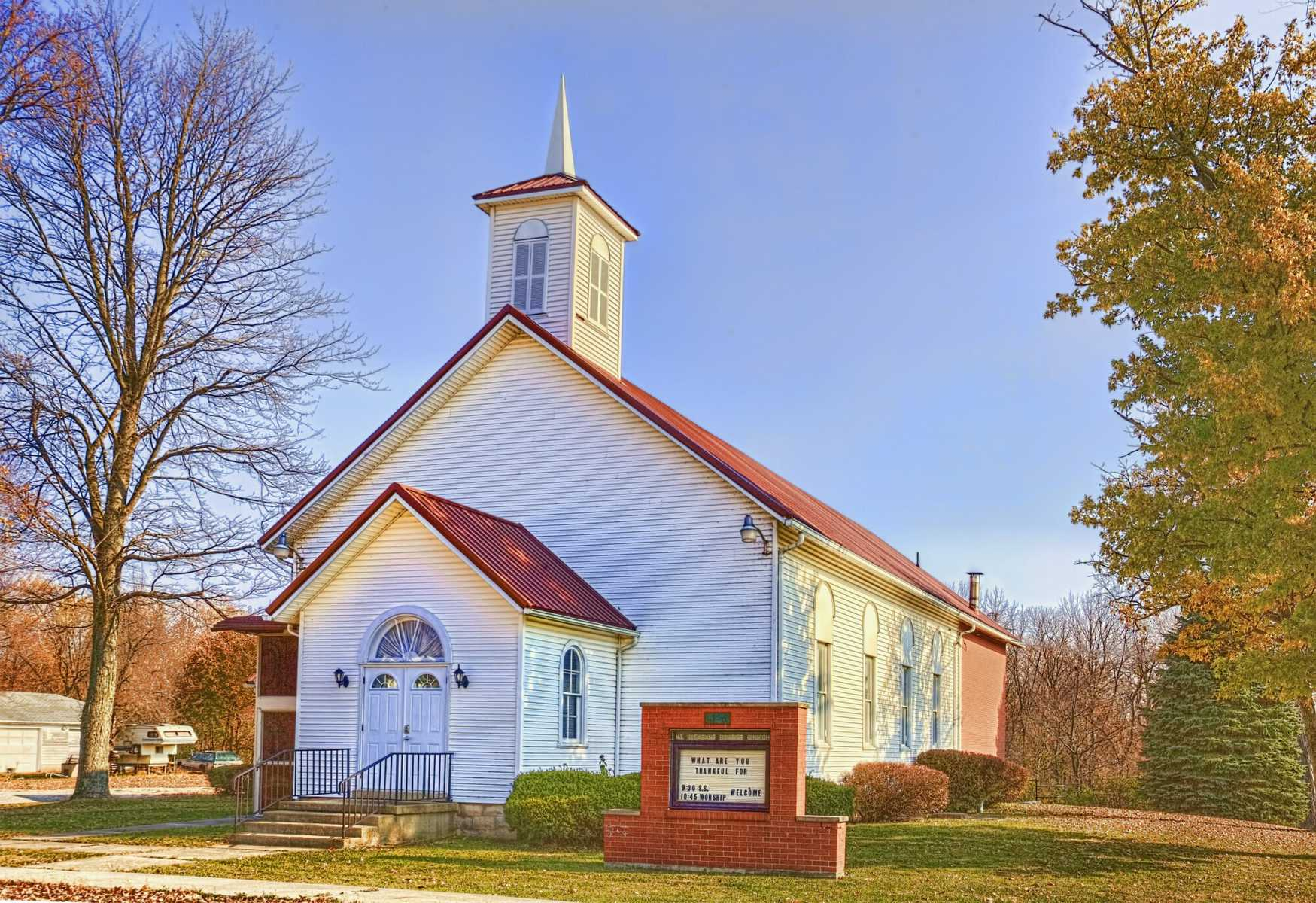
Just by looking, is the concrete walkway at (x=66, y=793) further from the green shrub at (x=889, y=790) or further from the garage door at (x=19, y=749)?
the green shrub at (x=889, y=790)

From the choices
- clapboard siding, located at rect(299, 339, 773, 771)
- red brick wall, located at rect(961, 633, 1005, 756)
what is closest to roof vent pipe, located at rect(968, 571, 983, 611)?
red brick wall, located at rect(961, 633, 1005, 756)

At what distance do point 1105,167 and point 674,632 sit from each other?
10.0 m

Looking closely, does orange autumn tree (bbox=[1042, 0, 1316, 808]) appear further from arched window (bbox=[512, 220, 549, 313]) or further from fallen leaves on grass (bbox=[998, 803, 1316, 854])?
arched window (bbox=[512, 220, 549, 313])

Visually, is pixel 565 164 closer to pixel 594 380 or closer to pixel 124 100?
pixel 594 380

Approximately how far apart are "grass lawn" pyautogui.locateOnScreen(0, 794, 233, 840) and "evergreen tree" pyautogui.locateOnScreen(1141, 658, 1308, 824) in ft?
77.3

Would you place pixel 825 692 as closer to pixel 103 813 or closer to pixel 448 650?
pixel 448 650

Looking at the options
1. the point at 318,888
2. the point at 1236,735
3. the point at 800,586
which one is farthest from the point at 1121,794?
the point at 318,888

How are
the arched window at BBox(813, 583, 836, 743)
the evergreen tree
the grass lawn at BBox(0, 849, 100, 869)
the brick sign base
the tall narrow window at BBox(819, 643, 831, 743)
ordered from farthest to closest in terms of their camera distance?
the evergreen tree → the tall narrow window at BBox(819, 643, 831, 743) → the arched window at BBox(813, 583, 836, 743) → the grass lawn at BBox(0, 849, 100, 869) → the brick sign base

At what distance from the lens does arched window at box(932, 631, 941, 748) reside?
3212cm

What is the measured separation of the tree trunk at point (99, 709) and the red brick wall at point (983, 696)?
2142cm

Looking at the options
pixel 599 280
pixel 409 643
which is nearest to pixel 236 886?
pixel 409 643

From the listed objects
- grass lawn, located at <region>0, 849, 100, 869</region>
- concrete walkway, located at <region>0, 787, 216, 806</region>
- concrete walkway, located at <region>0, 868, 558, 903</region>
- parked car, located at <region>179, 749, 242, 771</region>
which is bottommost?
parked car, located at <region>179, 749, 242, 771</region>

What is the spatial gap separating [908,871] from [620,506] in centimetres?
920

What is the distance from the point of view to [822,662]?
78.4 feet
